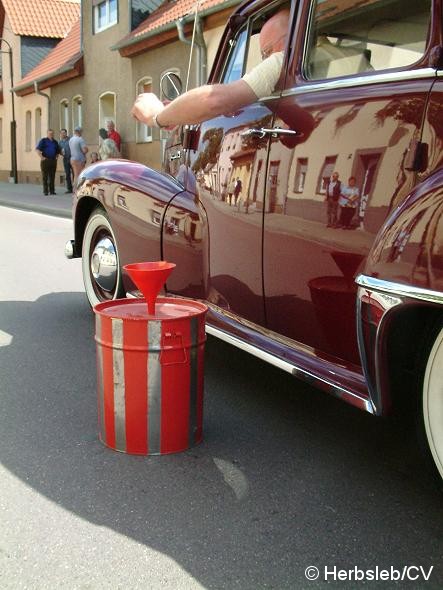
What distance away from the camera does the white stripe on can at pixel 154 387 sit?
2.77 meters

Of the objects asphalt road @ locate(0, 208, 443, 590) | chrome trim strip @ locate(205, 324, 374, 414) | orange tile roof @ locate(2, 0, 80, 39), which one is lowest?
asphalt road @ locate(0, 208, 443, 590)

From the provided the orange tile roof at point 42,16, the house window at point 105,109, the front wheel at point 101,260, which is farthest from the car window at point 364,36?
the orange tile roof at point 42,16

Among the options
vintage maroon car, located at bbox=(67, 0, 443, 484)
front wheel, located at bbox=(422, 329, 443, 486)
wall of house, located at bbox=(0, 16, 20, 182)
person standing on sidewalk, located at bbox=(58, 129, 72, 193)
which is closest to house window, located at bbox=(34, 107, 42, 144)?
wall of house, located at bbox=(0, 16, 20, 182)

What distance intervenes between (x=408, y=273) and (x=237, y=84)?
5.00 ft

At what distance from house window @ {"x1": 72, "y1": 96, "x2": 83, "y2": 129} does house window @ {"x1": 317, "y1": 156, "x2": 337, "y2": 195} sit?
2348 centimetres

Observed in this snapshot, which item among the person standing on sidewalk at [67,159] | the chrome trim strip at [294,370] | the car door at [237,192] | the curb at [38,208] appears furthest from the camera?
the person standing on sidewalk at [67,159]

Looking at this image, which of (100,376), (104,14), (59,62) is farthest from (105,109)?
(100,376)

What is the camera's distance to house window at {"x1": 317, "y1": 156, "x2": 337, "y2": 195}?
103 inches

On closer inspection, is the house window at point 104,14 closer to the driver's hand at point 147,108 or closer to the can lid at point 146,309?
the driver's hand at point 147,108

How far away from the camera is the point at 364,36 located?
9.36 ft

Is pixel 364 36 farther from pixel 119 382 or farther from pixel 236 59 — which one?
pixel 119 382

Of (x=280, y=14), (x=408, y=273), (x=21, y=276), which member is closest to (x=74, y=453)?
(x=408, y=273)

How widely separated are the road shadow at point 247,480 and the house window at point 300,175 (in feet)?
3.64

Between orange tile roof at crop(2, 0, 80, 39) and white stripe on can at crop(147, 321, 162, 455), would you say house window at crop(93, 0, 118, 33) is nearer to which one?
orange tile roof at crop(2, 0, 80, 39)
